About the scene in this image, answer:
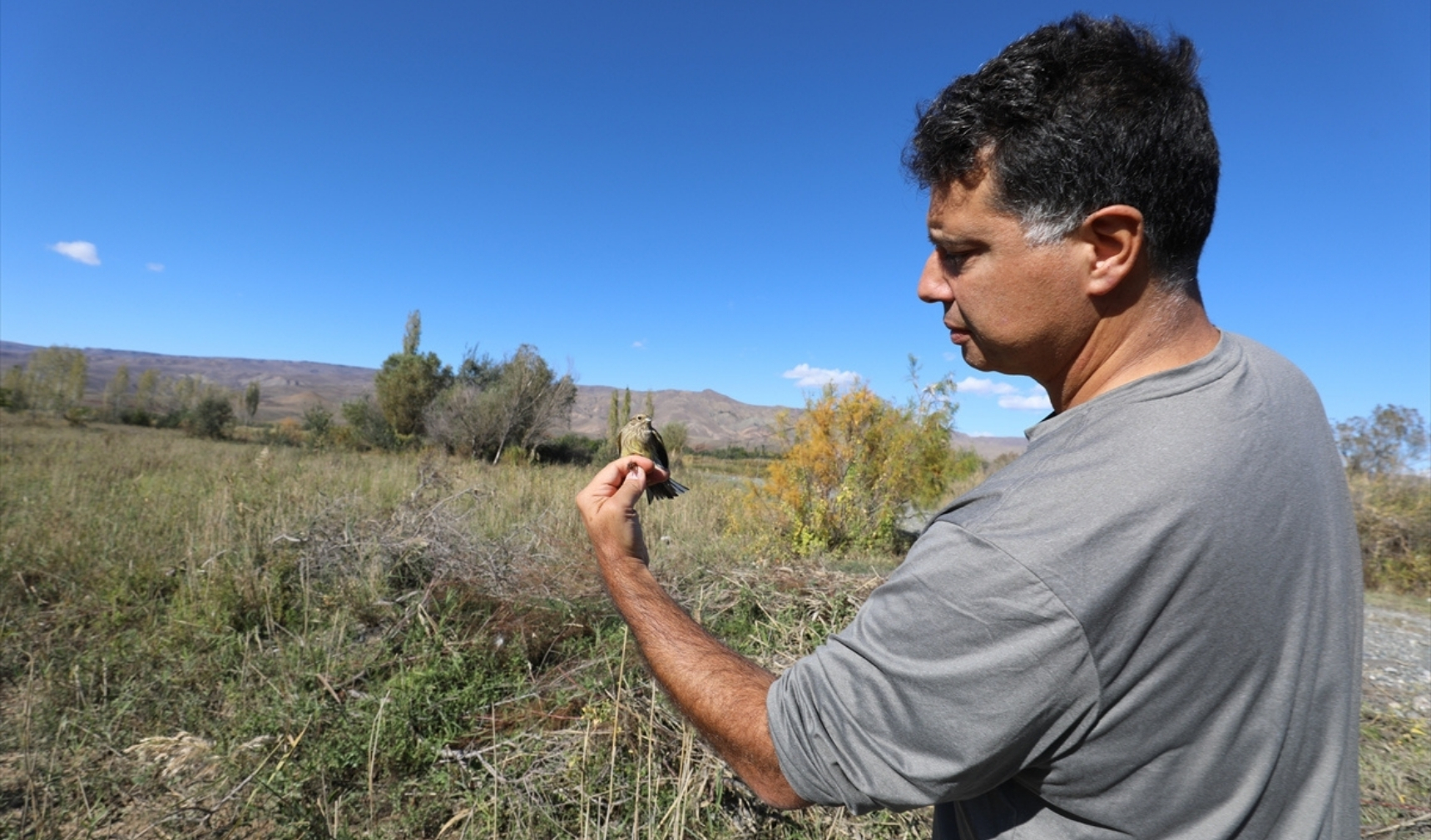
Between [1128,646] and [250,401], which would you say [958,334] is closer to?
[1128,646]

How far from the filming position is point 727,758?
3.34ft

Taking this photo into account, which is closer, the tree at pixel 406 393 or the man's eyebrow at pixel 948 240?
the man's eyebrow at pixel 948 240

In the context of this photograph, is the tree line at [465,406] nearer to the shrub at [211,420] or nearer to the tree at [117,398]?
the shrub at [211,420]

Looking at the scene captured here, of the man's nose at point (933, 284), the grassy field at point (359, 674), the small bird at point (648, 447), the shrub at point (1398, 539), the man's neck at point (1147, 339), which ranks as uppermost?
the man's nose at point (933, 284)

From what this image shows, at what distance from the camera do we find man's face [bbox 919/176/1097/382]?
1020 millimetres

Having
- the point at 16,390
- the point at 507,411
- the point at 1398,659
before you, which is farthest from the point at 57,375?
the point at 1398,659

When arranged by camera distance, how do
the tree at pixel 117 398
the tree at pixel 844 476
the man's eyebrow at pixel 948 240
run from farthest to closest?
the tree at pixel 117 398, the tree at pixel 844 476, the man's eyebrow at pixel 948 240

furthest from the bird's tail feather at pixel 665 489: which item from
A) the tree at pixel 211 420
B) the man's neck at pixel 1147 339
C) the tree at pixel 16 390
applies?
the tree at pixel 16 390

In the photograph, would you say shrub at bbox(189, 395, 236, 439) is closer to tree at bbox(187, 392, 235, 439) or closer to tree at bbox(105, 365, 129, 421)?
tree at bbox(187, 392, 235, 439)

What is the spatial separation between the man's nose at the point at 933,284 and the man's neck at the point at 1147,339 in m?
0.25

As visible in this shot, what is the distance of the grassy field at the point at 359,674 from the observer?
9.32ft

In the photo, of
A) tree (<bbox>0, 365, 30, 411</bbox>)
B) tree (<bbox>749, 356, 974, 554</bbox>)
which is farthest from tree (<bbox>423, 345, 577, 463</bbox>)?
tree (<bbox>0, 365, 30, 411</bbox>)

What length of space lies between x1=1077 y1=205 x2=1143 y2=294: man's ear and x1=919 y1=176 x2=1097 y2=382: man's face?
2 cm

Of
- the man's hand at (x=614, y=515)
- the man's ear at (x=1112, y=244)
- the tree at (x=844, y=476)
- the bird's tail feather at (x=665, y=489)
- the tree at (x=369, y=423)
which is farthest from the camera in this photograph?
the tree at (x=369, y=423)
